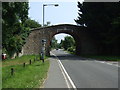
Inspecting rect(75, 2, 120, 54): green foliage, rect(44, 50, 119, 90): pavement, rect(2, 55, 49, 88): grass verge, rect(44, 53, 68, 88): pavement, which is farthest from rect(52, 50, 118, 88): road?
rect(75, 2, 120, 54): green foliage

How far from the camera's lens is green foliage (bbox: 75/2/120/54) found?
1848 inches

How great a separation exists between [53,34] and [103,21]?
38.6 ft

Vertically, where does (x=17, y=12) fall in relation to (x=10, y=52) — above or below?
above

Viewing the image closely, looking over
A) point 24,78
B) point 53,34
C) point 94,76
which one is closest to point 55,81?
point 24,78

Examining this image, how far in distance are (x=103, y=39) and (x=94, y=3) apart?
7.12 metres

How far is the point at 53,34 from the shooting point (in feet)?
187

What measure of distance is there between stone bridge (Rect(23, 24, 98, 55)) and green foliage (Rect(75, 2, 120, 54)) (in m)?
1.57

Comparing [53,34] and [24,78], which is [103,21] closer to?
[53,34]

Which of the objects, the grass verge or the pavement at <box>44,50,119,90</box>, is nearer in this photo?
the grass verge

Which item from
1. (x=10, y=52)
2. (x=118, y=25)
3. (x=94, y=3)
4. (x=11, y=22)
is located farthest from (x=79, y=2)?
(x=11, y=22)

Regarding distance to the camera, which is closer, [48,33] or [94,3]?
[94,3]

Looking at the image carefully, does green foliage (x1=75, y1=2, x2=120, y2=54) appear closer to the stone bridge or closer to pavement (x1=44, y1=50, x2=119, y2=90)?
the stone bridge

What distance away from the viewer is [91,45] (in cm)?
5734

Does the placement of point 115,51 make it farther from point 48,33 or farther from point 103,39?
point 48,33
